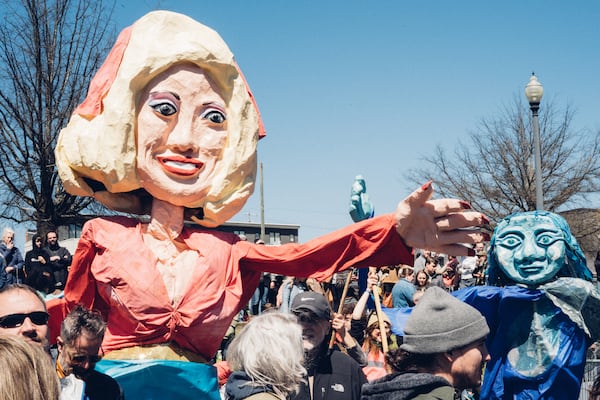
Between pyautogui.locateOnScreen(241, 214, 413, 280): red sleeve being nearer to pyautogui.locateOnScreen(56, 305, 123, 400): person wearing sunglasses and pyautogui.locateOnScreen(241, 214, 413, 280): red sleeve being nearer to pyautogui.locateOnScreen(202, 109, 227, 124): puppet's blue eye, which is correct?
pyautogui.locateOnScreen(202, 109, 227, 124): puppet's blue eye

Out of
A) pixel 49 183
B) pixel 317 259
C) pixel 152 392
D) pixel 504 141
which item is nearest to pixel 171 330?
pixel 152 392

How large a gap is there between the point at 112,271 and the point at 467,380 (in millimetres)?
1907

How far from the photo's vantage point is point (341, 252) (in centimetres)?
424

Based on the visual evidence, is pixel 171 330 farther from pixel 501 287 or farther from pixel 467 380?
pixel 501 287

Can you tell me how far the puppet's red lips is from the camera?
4.17 m

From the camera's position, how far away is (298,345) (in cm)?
316

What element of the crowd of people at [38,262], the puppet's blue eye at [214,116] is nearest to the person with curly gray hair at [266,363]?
the puppet's blue eye at [214,116]

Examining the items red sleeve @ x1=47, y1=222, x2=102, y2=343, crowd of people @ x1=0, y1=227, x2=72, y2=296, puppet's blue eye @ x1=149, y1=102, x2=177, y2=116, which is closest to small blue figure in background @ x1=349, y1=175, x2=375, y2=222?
puppet's blue eye @ x1=149, y1=102, x2=177, y2=116

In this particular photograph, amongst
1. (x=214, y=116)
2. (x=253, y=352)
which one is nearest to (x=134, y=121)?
(x=214, y=116)

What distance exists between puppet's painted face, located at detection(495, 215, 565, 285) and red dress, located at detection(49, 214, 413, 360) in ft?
5.63

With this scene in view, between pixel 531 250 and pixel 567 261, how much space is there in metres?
0.33

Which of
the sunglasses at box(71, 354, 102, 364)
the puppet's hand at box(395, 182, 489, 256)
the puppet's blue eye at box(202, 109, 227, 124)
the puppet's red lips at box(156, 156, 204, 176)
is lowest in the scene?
the sunglasses at box(71, 354, 102, 364)

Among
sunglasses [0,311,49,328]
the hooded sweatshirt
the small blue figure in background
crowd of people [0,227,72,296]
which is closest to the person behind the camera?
the hooded sweatshirt

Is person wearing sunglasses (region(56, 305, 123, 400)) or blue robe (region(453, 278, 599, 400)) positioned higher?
person wearing sunglasses (region(56, 305, 123, 400))
